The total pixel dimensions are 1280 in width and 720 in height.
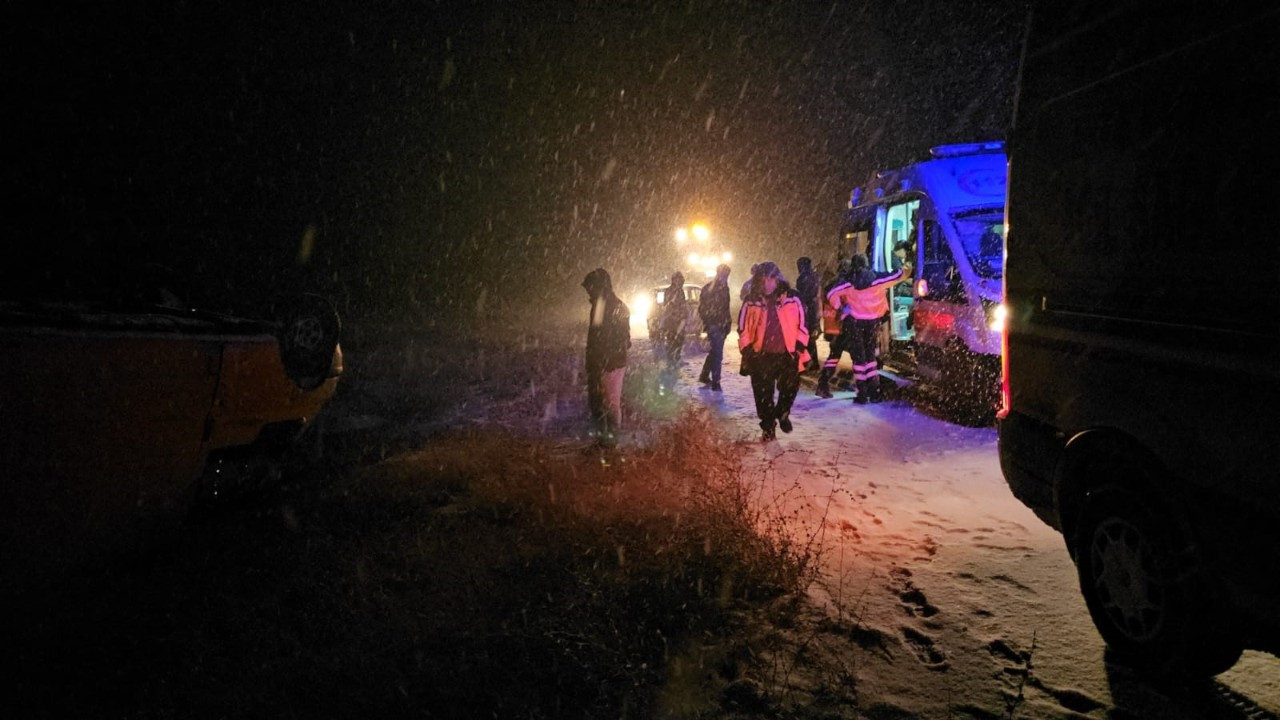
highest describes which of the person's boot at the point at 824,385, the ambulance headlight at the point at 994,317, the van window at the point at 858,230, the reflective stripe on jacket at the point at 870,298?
the van window at the point at 858,230

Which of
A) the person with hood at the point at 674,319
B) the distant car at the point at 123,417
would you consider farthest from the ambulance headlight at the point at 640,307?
the distant car at the point at 123,417

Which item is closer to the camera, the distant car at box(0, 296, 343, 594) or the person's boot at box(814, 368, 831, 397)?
the distant car at box(0, 296, 343, 594)

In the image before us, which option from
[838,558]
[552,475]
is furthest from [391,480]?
[838,558]

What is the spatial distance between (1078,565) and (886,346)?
6.78 m

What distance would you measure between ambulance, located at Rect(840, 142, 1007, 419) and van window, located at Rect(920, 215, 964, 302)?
0.01m

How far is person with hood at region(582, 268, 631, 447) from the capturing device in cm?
668

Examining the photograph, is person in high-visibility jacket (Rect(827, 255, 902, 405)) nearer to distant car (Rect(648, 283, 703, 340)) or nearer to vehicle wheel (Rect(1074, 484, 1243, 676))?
distant car (Rect(648, 283, 703, 340))

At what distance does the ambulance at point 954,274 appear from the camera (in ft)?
24.4

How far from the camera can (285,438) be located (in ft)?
14.0

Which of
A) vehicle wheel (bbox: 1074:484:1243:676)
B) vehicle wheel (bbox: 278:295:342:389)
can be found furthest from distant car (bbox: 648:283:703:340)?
vehicle wheel (bbox: 1074:484:1243:676)

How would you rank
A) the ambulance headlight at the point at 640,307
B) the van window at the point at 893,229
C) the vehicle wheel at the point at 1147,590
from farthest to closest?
the ambulance headlight at the point at 640,307 → the van window at the point at 893,229 → the vehicle wheel at the point at 1147,590

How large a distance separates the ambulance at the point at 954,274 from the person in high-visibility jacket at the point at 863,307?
0.50 meters

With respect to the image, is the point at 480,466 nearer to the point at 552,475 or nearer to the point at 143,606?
the point at 552,475

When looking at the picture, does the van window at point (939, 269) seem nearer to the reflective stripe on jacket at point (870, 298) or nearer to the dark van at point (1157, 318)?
the reflective stripe on jacket at point (870, 298)
